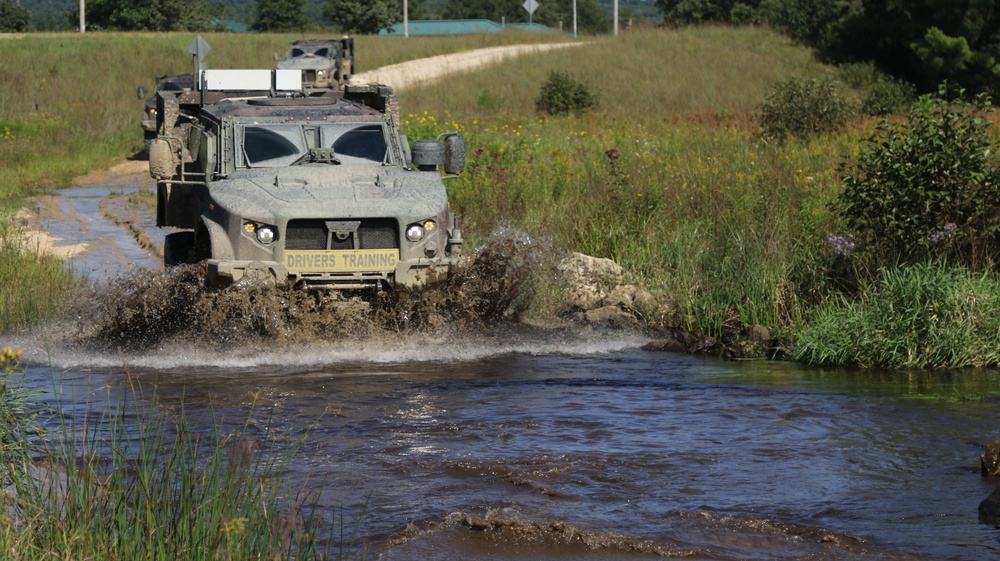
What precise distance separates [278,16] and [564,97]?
46362 mm

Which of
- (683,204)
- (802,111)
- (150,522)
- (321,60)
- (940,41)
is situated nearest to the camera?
(150,522)

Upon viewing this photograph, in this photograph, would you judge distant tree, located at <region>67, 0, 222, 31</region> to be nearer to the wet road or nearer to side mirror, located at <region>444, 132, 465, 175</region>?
side mirror, located at <region>444, 132, 465, 175</region>

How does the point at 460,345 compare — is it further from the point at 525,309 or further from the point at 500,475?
the point at 500,475

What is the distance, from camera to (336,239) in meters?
9.85

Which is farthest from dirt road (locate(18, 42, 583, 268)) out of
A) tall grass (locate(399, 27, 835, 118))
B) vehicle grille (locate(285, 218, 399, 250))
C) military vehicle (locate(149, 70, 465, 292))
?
tall grass (locate(399, 27, 835, 118))

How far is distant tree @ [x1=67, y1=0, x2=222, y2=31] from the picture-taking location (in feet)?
226

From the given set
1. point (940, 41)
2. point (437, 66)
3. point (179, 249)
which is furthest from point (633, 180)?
point (437, 66)

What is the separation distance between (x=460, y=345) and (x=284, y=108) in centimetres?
281

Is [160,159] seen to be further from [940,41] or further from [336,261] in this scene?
[940,41]

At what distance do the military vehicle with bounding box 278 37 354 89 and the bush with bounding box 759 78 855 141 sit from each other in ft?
37.0

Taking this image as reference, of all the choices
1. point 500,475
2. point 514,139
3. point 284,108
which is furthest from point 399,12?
point 500,475

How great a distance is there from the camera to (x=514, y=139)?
795 inches

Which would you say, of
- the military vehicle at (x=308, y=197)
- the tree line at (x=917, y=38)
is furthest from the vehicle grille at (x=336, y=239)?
the tree line at (x=917, y=38)

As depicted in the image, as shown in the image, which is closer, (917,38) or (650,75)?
(917,38)
